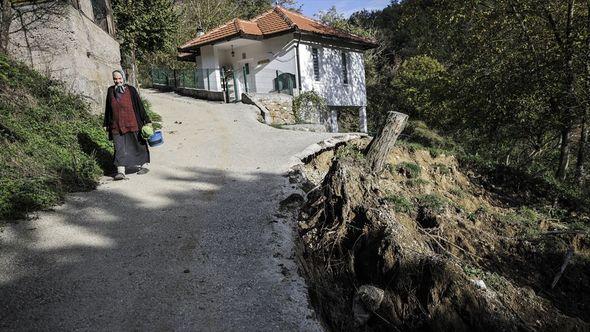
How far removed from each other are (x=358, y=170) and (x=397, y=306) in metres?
2.41

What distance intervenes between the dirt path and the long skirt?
0.31 metres

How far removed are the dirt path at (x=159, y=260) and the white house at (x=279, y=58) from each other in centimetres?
1257

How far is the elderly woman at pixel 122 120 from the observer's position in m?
6.86

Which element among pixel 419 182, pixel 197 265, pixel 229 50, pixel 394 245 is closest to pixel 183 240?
pixel 197 265

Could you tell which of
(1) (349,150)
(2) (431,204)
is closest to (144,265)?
(2) (431,204)

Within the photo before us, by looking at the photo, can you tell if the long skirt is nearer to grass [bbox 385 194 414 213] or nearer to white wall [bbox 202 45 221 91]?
grass [bbox 385 194 414 213]

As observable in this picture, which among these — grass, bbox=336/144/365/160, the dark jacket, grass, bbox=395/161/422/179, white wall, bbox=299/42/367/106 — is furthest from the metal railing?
the dark jacket

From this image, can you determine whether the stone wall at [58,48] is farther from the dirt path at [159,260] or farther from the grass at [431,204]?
the grass at [431,204]

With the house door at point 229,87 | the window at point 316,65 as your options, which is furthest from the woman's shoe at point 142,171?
the window at point 316,65

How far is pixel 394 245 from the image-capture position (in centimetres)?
461

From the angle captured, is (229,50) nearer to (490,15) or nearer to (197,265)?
(490,15)

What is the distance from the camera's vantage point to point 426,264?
4391 mm

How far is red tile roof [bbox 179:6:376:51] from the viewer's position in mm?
19448

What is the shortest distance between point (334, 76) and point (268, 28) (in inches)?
174
